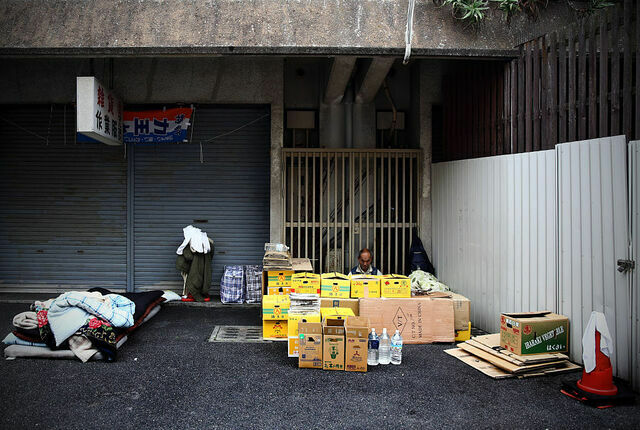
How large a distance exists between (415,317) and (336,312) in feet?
4.12

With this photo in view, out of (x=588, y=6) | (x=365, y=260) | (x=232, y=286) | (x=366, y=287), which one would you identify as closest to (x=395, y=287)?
(x=366, y=287)

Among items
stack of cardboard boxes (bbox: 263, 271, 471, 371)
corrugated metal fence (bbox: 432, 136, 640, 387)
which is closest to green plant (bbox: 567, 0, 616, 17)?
corrugated metal fence (bbox: 432, 136, 640, 387)

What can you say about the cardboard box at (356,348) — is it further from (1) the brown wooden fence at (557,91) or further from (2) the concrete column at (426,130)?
(2) the concrete column at (426,130)

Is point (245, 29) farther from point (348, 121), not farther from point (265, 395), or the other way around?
point (265, 395)

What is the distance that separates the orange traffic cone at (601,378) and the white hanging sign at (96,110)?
770cm

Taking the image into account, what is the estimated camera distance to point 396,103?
10.5m

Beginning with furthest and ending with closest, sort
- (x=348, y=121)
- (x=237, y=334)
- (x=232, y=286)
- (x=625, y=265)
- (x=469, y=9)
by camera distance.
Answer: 1. (x=348, y=121)
2. (x=232, y=286)
3. (x=237, y=334)
4. (x=469, y=9)
5. (x=625, y=265)

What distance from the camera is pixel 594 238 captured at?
5.48 m

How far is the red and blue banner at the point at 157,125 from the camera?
10000 mm

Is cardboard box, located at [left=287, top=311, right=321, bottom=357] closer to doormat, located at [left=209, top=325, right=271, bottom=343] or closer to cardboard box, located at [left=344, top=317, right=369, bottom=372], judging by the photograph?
cardboard box, located at [left=344, top=317, right=369, bottom=372]

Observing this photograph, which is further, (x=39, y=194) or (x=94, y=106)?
(x=39, y=194)

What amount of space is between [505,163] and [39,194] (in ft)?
29.6

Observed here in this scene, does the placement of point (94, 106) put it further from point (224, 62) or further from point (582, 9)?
point (582, 9)

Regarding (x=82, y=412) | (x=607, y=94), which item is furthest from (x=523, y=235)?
(x=82, y=412)
